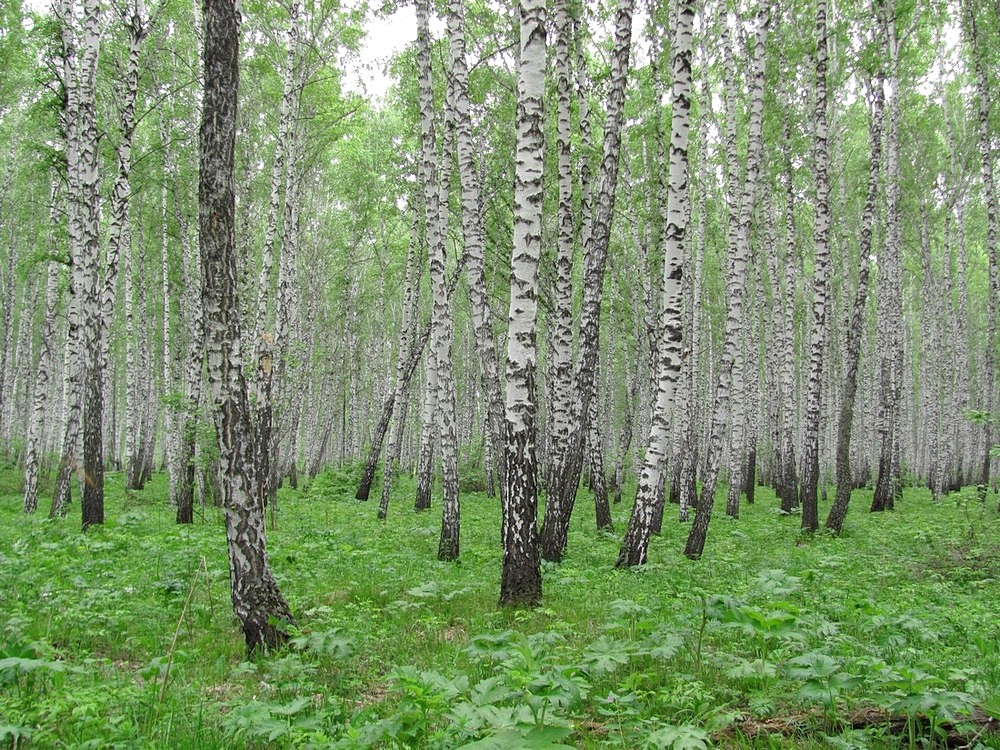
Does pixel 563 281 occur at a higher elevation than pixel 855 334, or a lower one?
higher

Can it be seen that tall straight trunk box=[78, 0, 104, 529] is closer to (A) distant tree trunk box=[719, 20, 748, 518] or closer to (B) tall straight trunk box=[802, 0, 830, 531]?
(A) distant tree trunk box=[719, 20, 748, 518]

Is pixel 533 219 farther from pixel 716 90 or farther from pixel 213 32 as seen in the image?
pixel 716 90

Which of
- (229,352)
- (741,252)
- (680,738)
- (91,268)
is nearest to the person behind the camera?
(680,738)

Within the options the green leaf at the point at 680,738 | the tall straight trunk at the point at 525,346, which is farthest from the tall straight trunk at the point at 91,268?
the green leaf at the point at 680,738

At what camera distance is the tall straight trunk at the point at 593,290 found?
9031mm

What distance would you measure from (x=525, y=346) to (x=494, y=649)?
3.30m

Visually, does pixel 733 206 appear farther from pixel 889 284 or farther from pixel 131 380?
pixel 131 380

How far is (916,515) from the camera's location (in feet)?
51.5

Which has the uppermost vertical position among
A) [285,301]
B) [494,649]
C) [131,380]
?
[285,301]

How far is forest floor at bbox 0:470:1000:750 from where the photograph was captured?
3148mm

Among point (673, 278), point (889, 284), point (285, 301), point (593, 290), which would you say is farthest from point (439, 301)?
point (889, 284)

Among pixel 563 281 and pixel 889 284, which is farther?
pixel 889 284

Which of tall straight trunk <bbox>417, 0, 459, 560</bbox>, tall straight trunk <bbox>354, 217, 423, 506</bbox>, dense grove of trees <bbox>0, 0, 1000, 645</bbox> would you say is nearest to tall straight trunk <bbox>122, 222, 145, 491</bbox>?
dense grove of trees <bbox>0, 0, 1000, 645</bbox>

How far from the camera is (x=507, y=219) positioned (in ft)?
59.1
